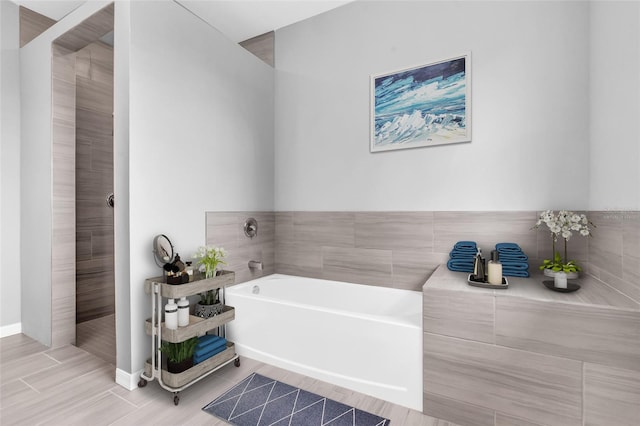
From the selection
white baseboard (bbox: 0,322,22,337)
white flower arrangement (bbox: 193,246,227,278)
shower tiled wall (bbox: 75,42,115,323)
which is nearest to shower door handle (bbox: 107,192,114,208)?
shower tiled wall (bbox: 75,42,115,323)

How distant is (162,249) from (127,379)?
82cm

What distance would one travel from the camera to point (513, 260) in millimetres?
1922

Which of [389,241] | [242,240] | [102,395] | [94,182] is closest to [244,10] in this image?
[242,240]

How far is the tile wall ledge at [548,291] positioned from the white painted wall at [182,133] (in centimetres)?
169

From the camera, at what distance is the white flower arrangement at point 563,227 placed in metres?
1.70

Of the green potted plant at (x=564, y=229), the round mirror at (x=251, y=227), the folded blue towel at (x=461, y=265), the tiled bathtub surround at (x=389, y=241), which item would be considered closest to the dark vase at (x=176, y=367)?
the round mirror at (x=251, y=227)

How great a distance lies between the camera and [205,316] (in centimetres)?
202

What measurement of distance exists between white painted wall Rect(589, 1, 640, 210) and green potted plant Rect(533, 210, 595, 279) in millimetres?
130

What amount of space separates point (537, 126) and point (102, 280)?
3972mm

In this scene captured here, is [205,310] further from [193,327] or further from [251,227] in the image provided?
[251,227]

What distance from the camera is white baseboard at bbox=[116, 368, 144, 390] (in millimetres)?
1832

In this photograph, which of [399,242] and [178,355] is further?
[399,242]

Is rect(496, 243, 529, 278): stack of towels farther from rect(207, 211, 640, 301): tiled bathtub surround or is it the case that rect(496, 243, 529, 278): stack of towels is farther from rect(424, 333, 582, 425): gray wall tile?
rect(424, 333, 582, 425): gray wall tile

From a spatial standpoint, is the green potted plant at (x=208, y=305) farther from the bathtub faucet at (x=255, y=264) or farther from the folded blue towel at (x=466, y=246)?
the folded blue towel at (x=466, y=246)
